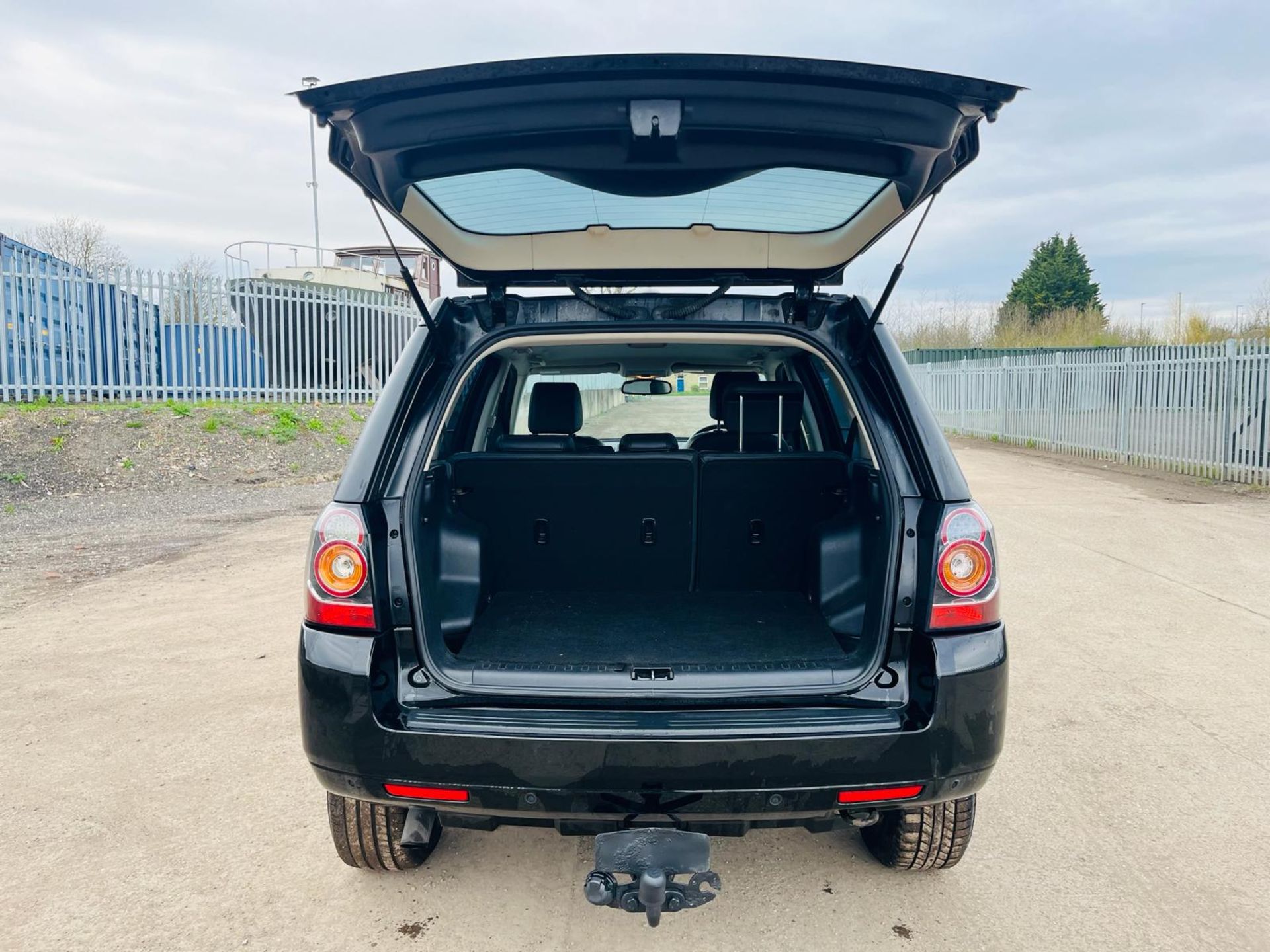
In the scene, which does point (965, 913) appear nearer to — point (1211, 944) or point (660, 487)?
point (1211, 944)

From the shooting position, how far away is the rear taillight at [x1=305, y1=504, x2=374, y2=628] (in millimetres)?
2137

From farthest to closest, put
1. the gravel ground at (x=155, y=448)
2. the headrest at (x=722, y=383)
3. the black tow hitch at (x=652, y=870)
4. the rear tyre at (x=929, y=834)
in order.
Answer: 1. the gravel ground at (x=155, y=448)
2. the headrest at (x=722, y=383)
3. the rear tyre at (x=929, y=834)
4. the black tow hitch at (x=652, y=870)

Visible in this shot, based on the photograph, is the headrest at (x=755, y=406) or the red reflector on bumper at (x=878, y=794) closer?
the red reflector on bumper at (x=878, y=794)

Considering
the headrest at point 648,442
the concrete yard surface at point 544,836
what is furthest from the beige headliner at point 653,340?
the concrete yard surface at point 544,836

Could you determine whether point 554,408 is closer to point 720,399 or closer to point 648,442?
point 648,442

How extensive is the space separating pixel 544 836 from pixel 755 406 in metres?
1.84

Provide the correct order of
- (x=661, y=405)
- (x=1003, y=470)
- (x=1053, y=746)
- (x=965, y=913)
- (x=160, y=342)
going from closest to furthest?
(x=965, y=913), (x=1053, y=746), (x=661, y=405), (x=160, y=342), (x=1003, y=470)

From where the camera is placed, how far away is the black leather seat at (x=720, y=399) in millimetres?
3725

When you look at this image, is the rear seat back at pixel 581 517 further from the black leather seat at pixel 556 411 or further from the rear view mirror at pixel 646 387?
the rear view mirror at pixel 646 387

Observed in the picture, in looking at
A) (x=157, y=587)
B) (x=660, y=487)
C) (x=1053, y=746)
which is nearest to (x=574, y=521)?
(x=660, y=487)

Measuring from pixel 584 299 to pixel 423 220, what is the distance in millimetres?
533

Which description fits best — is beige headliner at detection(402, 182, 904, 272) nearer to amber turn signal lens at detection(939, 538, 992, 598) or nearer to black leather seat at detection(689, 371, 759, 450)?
black leather seat at detection(689, 371, 759, 450)

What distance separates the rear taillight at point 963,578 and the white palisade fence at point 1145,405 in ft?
28.1

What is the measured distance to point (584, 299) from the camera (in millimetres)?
2645
